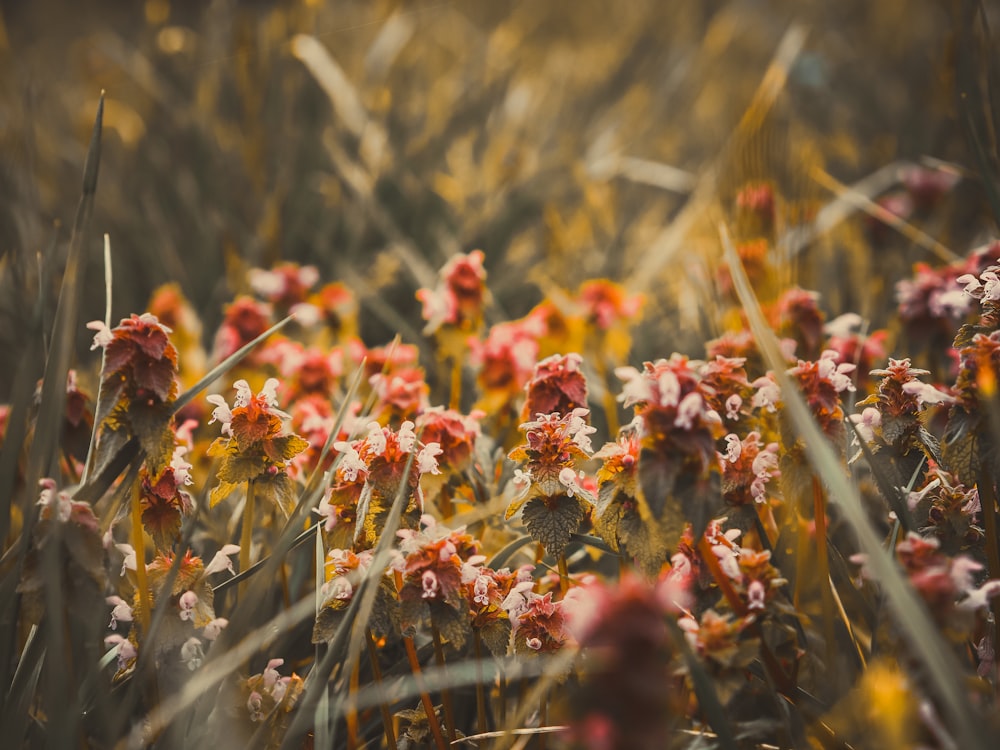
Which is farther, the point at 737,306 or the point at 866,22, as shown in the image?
the point at 866,22

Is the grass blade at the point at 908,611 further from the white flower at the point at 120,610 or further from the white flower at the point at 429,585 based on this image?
the white flower at the point at 120,610

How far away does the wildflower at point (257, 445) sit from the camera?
0.77m

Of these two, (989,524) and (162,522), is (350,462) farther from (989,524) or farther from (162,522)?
(989,524)

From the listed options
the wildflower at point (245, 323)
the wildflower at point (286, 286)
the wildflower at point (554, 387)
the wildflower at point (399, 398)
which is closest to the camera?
the wildflower at point (554, 387)

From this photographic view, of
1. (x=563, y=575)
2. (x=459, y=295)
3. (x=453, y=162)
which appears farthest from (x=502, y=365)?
(x=453, y=162)

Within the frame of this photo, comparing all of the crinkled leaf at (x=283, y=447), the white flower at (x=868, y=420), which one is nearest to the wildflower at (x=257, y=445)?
the crinkled leaf at (x=283, y=447)

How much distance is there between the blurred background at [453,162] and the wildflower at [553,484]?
25.5 inches

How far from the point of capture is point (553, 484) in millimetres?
741

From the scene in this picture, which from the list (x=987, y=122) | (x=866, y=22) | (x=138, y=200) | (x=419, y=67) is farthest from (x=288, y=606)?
(x=866, y=22)

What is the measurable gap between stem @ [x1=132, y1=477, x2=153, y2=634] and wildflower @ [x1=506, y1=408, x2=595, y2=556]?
357 millimetres

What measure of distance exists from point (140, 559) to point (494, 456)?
48cm

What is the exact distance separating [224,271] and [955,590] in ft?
6.20

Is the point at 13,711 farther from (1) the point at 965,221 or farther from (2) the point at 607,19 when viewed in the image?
(2) the point at 607,19

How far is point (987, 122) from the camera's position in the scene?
1117mm
